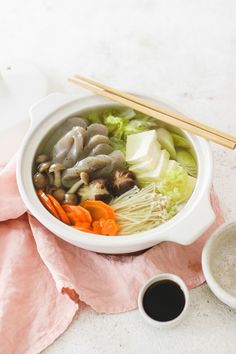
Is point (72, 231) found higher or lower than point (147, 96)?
lower

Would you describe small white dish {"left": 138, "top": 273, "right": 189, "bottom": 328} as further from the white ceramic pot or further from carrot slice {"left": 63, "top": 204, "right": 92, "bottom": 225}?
carrot slice {"left": 63, "top": 204, "right": 92, "bottom": 225}

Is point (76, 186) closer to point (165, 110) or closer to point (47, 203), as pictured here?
point (47, 203)

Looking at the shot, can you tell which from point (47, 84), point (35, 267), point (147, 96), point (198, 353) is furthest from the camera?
point (47, 84)

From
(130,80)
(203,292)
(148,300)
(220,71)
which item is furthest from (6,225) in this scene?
(220,71)

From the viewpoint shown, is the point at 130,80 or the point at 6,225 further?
the point at 130,80

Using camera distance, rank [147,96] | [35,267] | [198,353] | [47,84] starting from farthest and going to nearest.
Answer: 1. [47,84]
2. [147,96]
3. [35,267]
4. [198,353]

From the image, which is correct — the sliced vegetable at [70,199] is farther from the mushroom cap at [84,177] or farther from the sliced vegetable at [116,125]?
the sliced vegetable at [116,125]

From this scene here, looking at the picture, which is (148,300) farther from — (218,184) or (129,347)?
(218,184)
